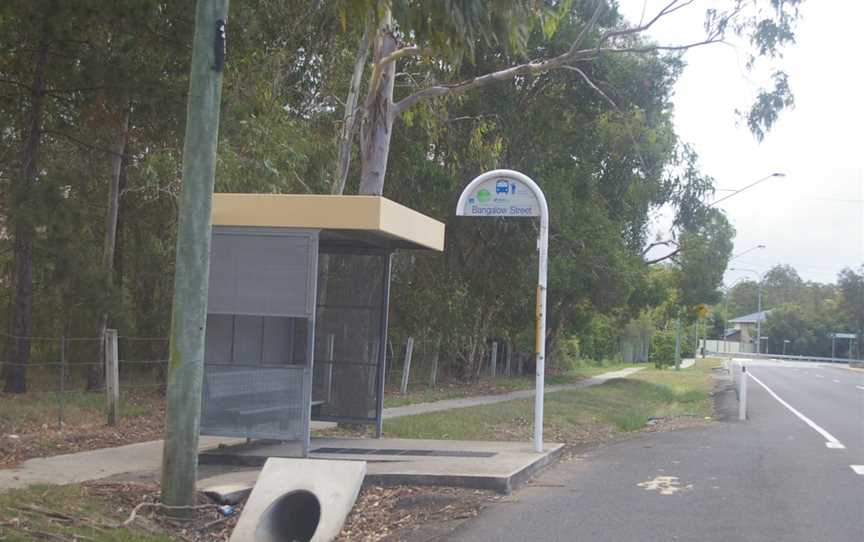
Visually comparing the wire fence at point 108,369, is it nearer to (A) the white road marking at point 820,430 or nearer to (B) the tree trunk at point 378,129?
(B) the tree trunk at point 378,129

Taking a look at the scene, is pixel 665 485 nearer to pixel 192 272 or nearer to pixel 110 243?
pixel 192 272

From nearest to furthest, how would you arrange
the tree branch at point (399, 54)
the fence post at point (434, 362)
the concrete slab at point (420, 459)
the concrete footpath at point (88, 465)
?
1. the concrete footpath at point (88, 465)
2. the concrete slab at point (420, 459)
3. the tree branch at point (399, 54)
4. the fence post at point (434, 362)

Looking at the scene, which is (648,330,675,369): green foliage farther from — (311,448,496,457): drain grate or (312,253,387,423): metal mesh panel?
(311,448,496,457): drain grate

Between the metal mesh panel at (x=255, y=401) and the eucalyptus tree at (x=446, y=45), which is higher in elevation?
the eucalyptus tree at (x=446, y=45)

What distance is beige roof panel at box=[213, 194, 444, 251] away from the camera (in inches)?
423

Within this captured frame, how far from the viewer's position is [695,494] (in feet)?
32.2

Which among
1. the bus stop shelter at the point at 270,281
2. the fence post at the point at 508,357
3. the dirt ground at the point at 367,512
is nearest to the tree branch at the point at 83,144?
the bus stop shelter at the point at 270,281

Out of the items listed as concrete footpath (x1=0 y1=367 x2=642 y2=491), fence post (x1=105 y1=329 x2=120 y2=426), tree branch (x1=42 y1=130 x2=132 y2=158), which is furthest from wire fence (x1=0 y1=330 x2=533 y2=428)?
tree branch (x1=42 y1=130 x2=132 y2=158)

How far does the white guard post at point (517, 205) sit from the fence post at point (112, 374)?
5.41 metres

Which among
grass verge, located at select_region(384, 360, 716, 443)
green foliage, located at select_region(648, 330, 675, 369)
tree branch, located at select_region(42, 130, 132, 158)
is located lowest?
grass verge, located at select_region(384, 360, 716, 443)

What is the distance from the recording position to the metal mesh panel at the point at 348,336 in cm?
1355

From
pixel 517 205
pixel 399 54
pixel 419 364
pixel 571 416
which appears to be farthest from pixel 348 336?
pixel 419 364

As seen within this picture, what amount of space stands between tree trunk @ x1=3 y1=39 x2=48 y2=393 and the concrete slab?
226 inches

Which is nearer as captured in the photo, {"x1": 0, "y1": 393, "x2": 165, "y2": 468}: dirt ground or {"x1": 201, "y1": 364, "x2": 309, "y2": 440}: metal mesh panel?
{"x1": 201, "y1": 364, "x2": 309, "y2": 440}: metal mesh panel
